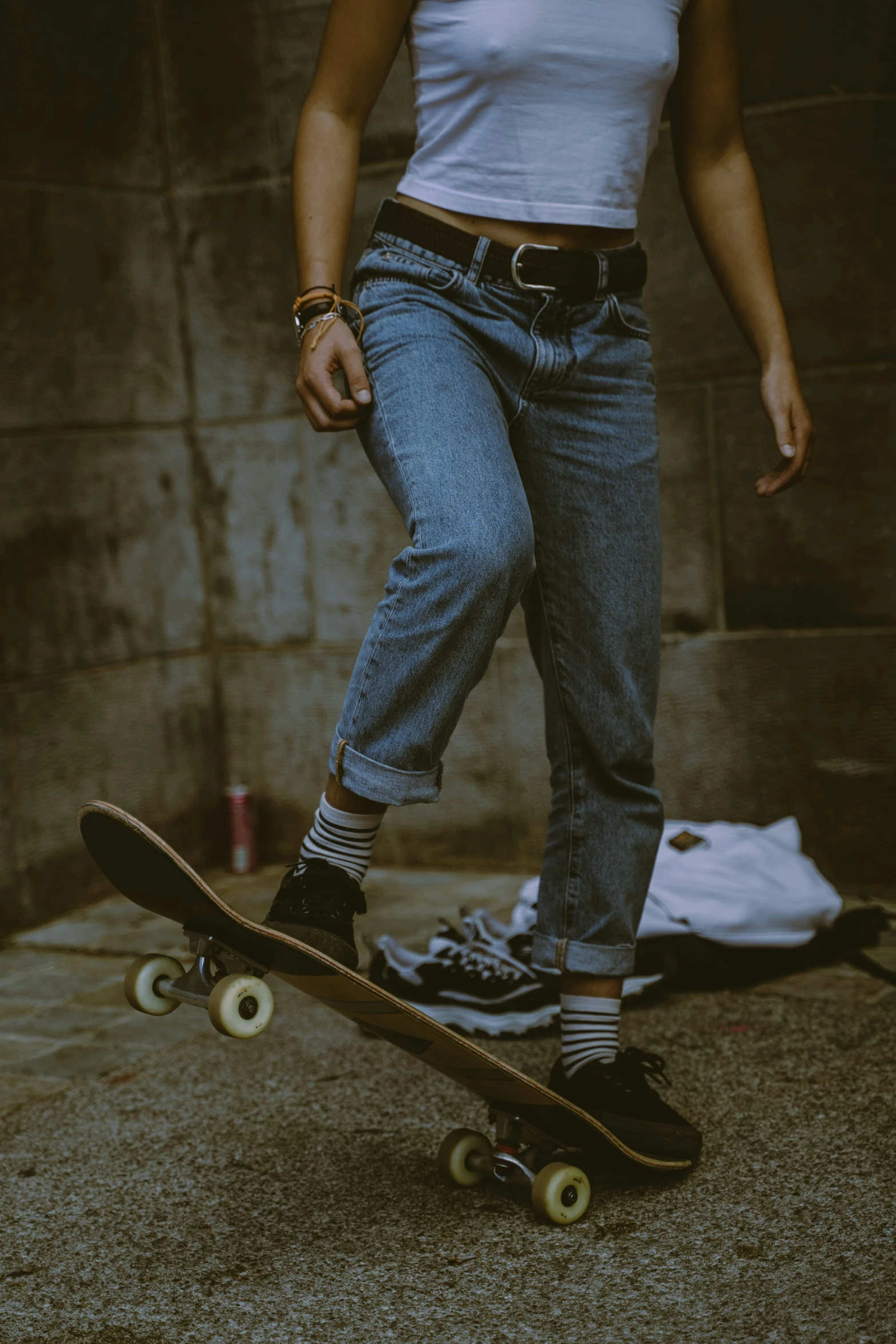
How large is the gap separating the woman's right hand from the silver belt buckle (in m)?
0.28

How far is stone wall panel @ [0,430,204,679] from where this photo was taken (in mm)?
4277

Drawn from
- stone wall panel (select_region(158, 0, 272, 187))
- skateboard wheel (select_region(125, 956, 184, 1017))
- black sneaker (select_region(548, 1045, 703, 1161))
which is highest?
stone wall panel (select_region(158, 0, 272, 187))

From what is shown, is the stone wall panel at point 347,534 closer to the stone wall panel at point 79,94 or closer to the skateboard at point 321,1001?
the stone wall panel at point 79,94

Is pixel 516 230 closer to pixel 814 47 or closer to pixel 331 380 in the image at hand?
pixel 331 380

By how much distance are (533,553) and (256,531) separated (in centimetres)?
295

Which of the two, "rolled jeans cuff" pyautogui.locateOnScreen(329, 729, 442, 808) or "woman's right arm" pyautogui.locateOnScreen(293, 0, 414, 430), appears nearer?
"rolled jeans cuff" pyautogui.locateOnScreen(329, 729, 442, 808)

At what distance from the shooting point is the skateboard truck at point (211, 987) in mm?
1881

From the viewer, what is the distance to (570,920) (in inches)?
93.1

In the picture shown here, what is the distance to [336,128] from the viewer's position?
2.14 m

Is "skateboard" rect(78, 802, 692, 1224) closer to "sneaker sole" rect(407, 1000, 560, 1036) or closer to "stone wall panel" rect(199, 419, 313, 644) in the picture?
"sneaker sole" rect(407, 1000, 560, 1036)

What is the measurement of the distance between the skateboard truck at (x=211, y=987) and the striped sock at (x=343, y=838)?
163mm

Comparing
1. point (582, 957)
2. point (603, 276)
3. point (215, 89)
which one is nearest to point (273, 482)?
point (215, 89)

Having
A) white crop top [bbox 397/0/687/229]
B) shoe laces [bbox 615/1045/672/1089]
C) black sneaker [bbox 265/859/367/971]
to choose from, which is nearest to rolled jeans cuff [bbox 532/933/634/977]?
shoe laces [bbox 615/1045/672/1089]

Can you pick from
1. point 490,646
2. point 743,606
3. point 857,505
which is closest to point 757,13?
point 857,505
